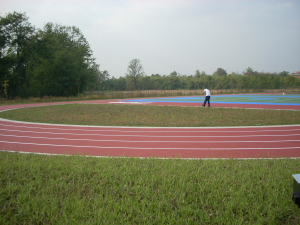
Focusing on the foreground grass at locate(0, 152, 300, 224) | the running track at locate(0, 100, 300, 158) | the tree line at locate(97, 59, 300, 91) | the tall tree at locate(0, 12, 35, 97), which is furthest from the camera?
the tree line at locate(97, 59, 300, 91)

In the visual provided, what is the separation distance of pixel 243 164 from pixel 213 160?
689mm

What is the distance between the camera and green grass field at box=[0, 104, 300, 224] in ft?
10.8

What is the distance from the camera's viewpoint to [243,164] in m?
5.28

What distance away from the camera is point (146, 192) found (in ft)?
12.7

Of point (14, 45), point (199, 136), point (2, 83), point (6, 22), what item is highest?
point (6, 22)

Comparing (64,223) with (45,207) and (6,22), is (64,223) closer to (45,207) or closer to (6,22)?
(45,207)

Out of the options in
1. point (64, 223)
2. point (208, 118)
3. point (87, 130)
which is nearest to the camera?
point (64, 223)

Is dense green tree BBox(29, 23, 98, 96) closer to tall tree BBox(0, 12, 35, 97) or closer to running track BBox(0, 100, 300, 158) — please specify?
tall tree BBox(0, 12, 35, 97)

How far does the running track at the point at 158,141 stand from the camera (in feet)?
22.2

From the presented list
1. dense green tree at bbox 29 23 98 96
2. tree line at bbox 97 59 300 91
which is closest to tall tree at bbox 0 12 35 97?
dense green tree at bbox 29 23 98 96

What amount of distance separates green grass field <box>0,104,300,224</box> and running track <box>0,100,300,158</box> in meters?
1.11

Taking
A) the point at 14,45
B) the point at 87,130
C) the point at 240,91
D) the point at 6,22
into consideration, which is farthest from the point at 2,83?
the point at 240,91

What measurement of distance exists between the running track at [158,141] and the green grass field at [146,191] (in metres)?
1.11

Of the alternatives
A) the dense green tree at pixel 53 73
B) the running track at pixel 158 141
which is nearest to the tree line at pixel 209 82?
the dense green tree at pixel 53 73
